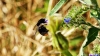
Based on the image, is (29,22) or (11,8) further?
(11,8)

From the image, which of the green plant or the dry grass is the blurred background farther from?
the green plant

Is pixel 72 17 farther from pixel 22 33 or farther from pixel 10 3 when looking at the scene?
pixel 10 3

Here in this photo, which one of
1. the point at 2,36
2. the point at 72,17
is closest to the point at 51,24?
the point at 72,17

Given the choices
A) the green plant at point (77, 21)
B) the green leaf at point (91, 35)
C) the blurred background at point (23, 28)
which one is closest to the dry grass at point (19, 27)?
the blurred background at point (23, 28)

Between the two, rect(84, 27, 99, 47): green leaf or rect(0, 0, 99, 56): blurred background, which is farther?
rect(0, 0, 99, 56): blurred background

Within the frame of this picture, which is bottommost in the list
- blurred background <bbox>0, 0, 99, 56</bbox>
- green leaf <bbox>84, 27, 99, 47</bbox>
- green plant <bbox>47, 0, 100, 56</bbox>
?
green leaf <bbox>84, 27, 99, 47</bbox>

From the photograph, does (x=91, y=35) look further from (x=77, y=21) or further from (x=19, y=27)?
(x=19, y=27)

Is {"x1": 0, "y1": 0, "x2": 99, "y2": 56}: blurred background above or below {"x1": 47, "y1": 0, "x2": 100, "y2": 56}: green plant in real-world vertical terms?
above

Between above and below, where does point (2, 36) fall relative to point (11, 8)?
below

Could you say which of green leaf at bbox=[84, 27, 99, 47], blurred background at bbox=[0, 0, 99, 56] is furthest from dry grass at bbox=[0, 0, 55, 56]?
green leaf at bbox=[84, 27, 99, 47]
